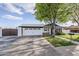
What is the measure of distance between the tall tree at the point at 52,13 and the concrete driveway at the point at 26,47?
0.38 m

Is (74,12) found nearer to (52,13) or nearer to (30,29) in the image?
(52,13)

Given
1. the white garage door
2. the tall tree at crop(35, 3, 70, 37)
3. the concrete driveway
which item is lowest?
the concrete driveway

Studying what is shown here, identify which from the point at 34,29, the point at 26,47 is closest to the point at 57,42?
the point at 34,29

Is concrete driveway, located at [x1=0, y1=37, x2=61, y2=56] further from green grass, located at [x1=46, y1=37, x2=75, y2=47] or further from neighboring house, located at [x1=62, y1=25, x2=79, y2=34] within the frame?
neighboring house, located at [x1=62, y1=25, x2=79, y2=34]

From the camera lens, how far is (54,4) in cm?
386

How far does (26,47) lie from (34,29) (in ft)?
1.46

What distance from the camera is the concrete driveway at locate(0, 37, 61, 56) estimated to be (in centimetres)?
381

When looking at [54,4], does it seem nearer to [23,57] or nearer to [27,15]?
[27,15]

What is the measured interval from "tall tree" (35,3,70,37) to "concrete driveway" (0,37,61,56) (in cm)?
38

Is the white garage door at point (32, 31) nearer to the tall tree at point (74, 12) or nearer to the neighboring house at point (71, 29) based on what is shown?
the neighboring house at point (71, 29)

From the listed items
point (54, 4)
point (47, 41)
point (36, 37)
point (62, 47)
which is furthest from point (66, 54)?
point (54, 4)

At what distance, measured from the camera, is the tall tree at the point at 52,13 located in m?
3.88

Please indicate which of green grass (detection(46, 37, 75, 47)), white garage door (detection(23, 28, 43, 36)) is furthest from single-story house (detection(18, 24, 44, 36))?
green grass (detection(46, 37, 75, 47))

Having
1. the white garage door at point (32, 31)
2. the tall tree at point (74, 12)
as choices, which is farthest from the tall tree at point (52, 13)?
the white garage door at point (32, 31)
